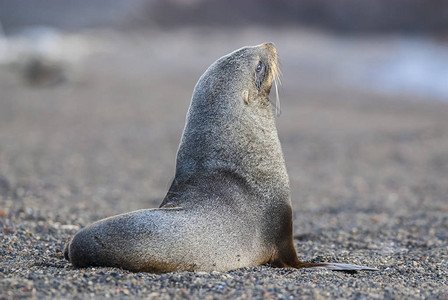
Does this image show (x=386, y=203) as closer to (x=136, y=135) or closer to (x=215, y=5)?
(x=136, y=135)

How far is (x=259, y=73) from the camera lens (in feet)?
18.3

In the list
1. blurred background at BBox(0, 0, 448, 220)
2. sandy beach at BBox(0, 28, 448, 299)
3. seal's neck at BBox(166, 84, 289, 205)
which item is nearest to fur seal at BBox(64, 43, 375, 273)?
seal's neck at BBox(166, 84, 289, 205)

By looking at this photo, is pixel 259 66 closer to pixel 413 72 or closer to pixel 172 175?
pixel 172 175

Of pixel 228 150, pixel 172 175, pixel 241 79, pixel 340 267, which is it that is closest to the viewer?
pixel 340 267

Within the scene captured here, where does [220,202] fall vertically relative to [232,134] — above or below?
below

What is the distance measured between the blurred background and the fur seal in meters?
3.03

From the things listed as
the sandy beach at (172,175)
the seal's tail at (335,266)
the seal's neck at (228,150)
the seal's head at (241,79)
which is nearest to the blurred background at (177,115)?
the sandy beach at (172,175)

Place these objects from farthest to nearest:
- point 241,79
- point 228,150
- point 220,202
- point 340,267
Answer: point 241,79, point 228,150, point 340,267, point 220,202

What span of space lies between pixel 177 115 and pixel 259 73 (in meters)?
11.7

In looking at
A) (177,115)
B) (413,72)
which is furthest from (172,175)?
(413,72)

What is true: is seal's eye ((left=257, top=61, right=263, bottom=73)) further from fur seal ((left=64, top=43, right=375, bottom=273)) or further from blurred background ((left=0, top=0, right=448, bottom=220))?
blurred background ((left=0, top=0, right=448, bottom=220))

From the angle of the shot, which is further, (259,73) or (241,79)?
(259,73)

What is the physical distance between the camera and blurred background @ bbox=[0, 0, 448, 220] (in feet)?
33.9

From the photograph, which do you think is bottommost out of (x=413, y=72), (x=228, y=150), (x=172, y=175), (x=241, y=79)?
(x=172, y=175)
